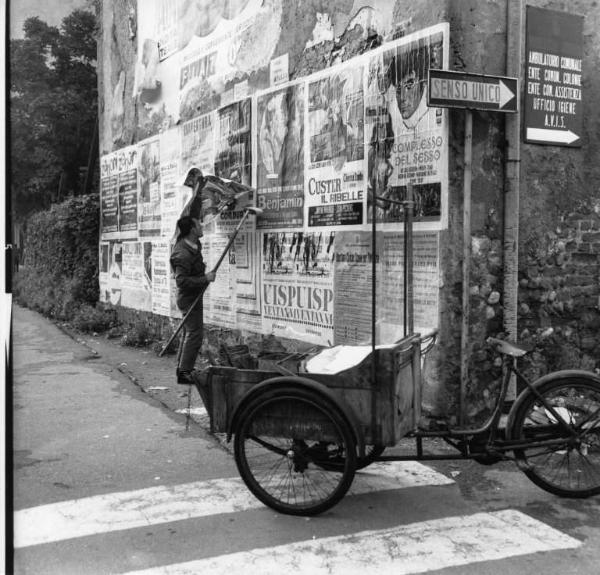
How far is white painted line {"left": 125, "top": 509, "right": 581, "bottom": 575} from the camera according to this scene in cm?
355

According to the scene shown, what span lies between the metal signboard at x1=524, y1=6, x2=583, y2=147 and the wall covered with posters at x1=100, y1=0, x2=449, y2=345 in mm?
833

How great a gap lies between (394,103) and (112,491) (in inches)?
154

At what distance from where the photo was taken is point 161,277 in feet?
37.0

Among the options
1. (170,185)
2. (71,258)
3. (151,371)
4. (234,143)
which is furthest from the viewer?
(71,258)

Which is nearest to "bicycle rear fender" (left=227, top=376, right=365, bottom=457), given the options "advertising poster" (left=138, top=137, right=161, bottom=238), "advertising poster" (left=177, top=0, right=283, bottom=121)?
"advertising poster" (left=177, top=0, right=283, bottom=121)

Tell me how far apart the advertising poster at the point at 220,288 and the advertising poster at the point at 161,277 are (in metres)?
1.52

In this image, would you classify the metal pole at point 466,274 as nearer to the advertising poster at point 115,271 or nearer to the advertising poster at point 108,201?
the advertising poster at point 115,271

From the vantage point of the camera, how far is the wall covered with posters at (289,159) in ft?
20.0

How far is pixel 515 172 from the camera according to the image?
588cm

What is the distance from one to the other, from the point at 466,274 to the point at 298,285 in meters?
2.30

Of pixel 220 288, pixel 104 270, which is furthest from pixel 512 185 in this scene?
pixel 104 270

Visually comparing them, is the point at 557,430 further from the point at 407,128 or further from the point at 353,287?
the point at 407,128

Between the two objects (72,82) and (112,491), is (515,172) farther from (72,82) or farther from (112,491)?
(72,82)

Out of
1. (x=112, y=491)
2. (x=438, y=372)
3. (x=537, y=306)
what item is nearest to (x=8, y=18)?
(x=112, y=491)
